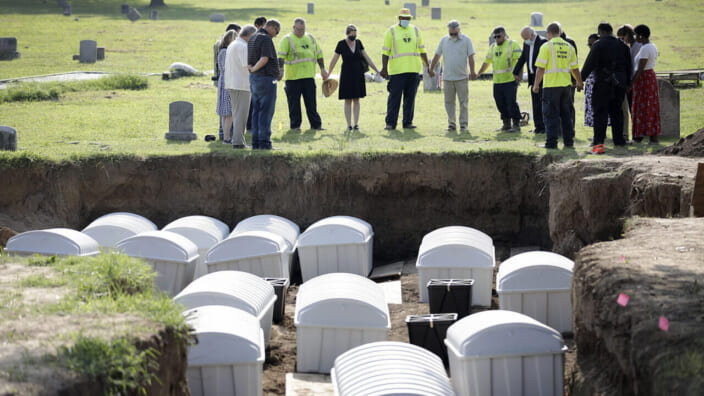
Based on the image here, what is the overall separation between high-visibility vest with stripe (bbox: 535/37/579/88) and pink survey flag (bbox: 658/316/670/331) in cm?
712

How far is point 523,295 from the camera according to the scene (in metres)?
9.33

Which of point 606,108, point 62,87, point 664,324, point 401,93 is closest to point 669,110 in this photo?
point 606,108

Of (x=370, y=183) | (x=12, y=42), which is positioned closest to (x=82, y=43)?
(x=12, y=42)

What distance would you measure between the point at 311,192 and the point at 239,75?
7.74 ft

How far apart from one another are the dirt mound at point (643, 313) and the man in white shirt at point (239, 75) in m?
7.11

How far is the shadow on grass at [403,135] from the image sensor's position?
1414 centimetres

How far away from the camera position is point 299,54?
572 inches

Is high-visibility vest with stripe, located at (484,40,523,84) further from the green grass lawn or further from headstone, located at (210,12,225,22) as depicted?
headstone, located at (210,12,225,22)

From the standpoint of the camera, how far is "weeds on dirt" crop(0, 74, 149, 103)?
19.4 metres

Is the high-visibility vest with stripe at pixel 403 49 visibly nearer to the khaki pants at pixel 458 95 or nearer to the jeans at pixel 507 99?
the khaki pants at pixel 458 95

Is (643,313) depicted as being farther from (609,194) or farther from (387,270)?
(387,270)

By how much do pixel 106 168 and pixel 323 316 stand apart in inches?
249

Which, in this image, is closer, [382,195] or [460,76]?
[382,195]

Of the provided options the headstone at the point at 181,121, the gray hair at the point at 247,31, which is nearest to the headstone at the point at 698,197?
the gray hair at the point at 247,31
